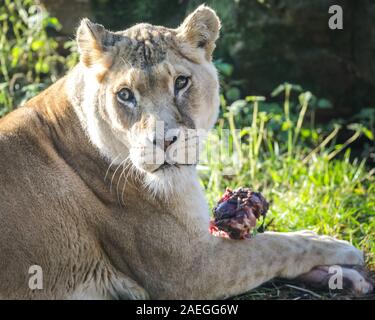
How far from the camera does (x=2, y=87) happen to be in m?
8.71

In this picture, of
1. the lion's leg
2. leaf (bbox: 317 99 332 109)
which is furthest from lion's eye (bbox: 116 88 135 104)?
leaf (bbox: 317 99 332 109)

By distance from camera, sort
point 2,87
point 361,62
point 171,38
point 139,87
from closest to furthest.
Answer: point 139,87 < point 171,38 < point 2,87 < point 361,62

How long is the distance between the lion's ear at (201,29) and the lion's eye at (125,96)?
0.59 m

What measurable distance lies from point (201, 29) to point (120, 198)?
1298 millimetres

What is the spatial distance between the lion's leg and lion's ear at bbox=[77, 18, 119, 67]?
1428mm

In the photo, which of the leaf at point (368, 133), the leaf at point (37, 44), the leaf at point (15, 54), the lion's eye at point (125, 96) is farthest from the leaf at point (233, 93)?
the lion's eye at point (125, 96)

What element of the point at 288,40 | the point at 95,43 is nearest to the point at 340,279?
the point at 95,43

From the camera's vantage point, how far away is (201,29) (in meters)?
5.34

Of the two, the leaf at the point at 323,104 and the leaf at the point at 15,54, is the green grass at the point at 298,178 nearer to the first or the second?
the leaf at the point at 323,104

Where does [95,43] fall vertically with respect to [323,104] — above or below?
above

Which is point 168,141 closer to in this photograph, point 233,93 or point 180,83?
point 180,83

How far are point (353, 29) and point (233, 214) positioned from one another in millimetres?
4566
